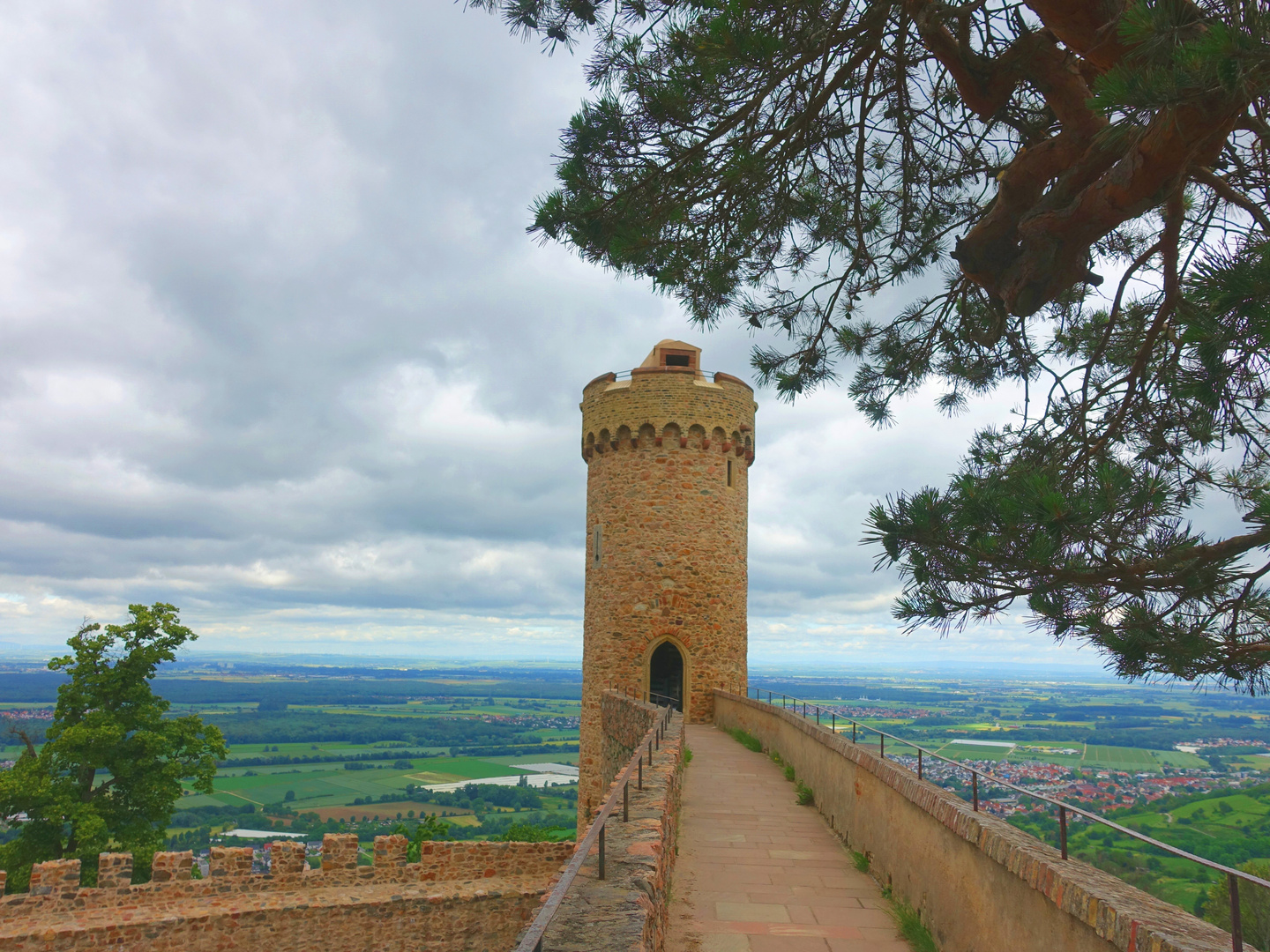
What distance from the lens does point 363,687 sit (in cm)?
19050

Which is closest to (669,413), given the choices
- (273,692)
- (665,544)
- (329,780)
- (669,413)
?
(669,413)

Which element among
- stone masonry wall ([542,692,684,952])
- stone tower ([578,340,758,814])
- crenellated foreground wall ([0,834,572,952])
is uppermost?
stone tower ([578,340,758,814])

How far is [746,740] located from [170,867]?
352 inches

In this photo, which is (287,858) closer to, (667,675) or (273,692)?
(667,675)

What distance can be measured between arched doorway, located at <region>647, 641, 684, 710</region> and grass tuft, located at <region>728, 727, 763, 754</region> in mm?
1929

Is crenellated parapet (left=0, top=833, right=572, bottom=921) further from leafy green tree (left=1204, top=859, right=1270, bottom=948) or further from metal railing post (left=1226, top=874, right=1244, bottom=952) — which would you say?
metal railing post (left=1226, top=874, right=1244, bottom=952)

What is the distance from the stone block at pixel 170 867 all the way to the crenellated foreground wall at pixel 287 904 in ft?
0.04

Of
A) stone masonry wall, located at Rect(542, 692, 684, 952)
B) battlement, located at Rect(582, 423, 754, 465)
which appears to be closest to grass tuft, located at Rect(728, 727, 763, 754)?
battlement, located at Rect(582, 423, 754, 465)

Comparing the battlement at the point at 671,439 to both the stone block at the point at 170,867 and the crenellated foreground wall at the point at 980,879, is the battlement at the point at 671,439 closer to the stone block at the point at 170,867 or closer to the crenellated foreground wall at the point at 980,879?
the crenellated foreground wall at the point at 980,879

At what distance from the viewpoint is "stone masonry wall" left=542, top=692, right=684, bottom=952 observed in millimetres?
3439

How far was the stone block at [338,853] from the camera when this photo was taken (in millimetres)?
12000

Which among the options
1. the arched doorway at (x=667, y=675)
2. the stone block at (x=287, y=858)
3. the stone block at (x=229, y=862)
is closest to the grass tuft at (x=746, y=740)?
the arched doorway at (x=667, y=675)

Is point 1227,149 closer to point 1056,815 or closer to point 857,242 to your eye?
point 857,242

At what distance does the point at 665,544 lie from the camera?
56.1 feet
